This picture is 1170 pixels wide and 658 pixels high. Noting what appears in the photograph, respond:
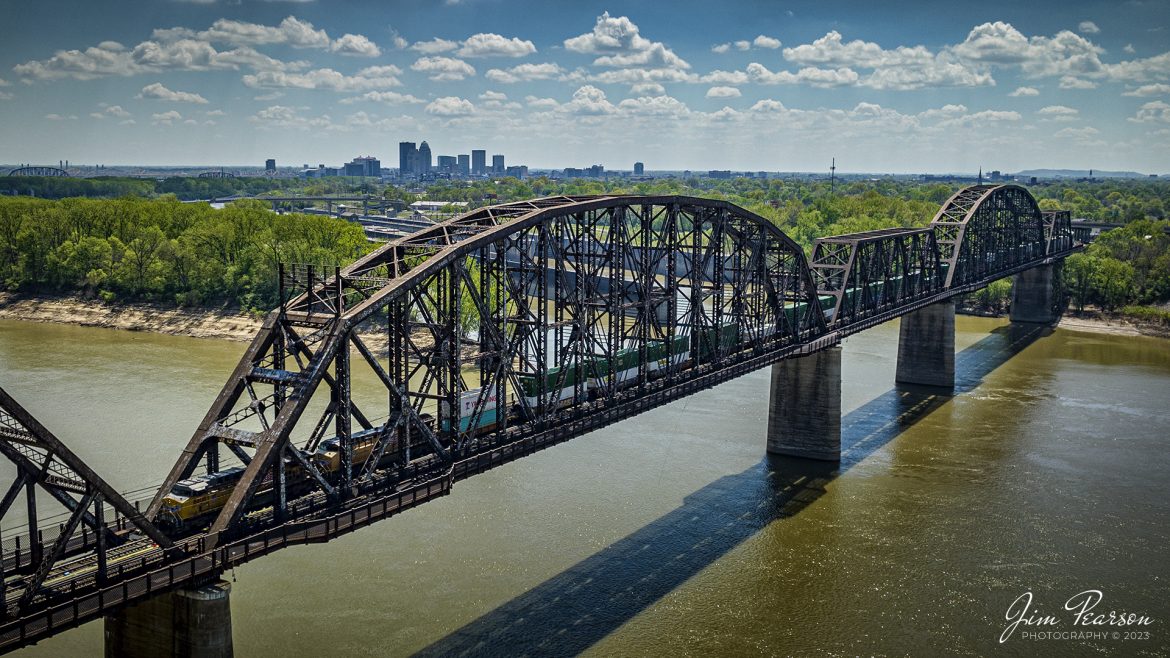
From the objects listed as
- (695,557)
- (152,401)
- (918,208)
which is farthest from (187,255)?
(918,208)

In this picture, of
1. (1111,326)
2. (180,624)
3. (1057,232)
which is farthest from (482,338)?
(1057,232)

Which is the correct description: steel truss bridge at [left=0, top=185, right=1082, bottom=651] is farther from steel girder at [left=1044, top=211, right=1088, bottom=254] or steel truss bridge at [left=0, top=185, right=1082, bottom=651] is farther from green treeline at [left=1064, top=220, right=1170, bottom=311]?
green treeline at [left=1064, top=220, right=1170, bottom=311]

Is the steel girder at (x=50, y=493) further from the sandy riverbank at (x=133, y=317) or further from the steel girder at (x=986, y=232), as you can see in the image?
the sandy riverbank at (x=133, y=317)

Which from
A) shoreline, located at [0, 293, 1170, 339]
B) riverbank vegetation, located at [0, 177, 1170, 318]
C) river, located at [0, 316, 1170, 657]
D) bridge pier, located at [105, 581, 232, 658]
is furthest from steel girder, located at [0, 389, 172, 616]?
riverbank vegetation, located at [0, 177, 1170, 318]

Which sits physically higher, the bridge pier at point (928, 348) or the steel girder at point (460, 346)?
the steel girder at point (460, 346)

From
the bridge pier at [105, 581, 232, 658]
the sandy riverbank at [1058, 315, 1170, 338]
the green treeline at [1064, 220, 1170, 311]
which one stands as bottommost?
the sandy riverbank at [1058, 315, 1170, 338]

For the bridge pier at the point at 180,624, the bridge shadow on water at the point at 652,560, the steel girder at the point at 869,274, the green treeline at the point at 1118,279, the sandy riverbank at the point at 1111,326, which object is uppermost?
the steel girder at the point at 869,274

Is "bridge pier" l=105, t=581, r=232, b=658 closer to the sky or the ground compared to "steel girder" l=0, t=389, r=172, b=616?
closer to the ground

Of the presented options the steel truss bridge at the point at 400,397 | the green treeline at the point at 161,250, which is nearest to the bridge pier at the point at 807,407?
the steel truss bridge at the point at 400,397
